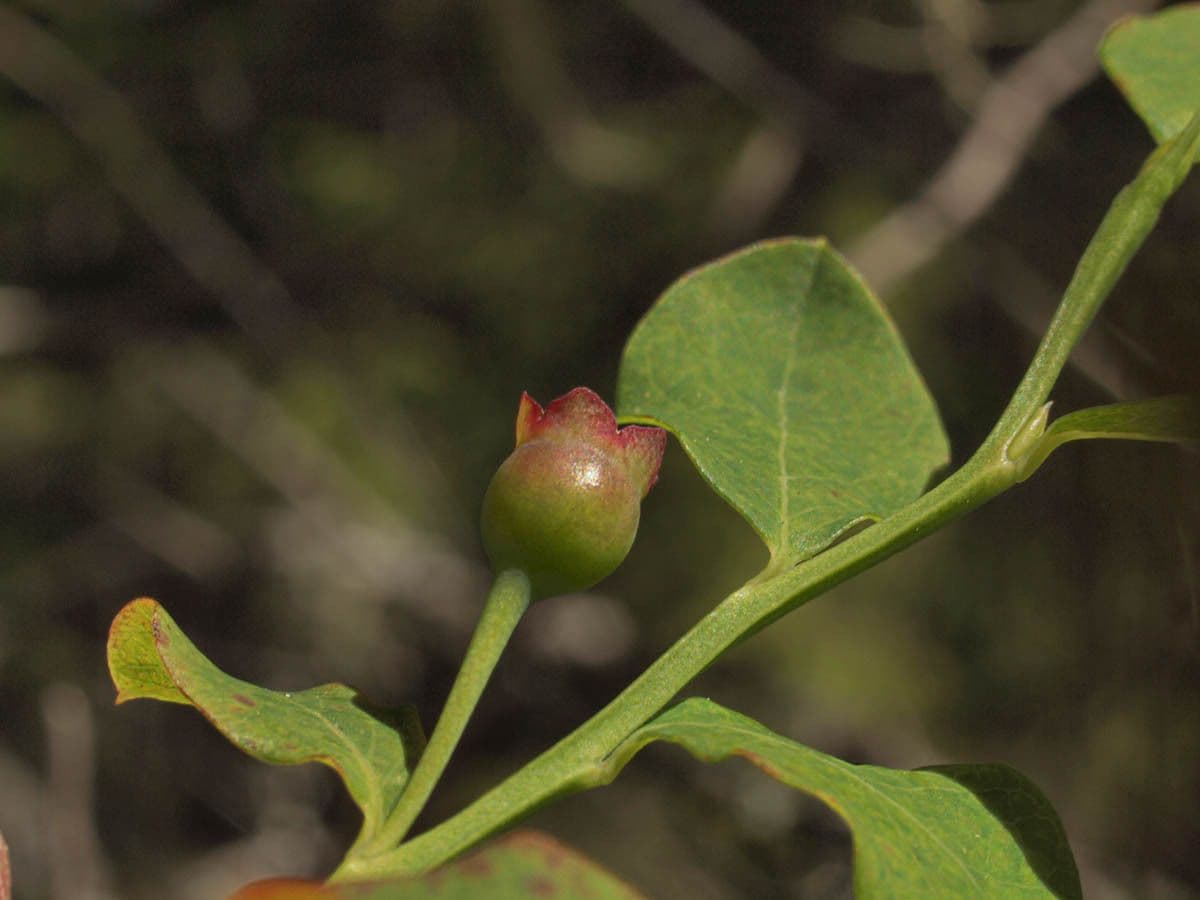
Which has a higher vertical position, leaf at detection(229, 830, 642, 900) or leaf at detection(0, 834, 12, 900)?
leaf at detection(0, 834, 12, 900)

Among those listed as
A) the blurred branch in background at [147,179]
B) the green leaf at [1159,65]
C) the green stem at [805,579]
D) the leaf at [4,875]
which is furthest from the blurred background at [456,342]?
the leaf at [4,875]

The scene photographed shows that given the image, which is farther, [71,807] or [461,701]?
[71,807]

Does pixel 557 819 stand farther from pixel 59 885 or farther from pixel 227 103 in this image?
pixel 227 103

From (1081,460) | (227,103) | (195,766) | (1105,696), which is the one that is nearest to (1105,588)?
(1105,696)

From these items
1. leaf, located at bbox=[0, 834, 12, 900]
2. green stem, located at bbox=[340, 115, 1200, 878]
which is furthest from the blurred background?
leaf, located at bbox=[0, 834, 12, 900]

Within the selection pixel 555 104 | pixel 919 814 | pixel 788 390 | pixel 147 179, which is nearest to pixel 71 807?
pixel 147 179

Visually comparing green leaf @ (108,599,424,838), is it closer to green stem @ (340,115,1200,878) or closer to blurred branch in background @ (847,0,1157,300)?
green stem @ (340,115,1200,878)

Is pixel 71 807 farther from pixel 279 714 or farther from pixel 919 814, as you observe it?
pixel 919 814
